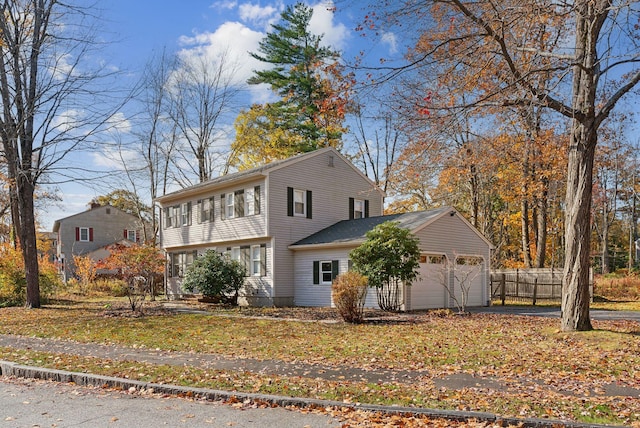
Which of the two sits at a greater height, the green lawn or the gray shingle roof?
the gray shingle roof

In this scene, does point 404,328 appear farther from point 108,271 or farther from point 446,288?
point 108,271

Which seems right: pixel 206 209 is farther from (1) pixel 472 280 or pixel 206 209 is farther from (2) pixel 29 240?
(1) pixel 472 280

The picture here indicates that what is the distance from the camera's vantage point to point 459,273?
2166 centimetres

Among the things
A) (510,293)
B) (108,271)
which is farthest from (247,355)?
(108,271)

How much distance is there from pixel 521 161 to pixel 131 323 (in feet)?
68.0

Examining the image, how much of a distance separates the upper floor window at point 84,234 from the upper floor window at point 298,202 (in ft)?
106

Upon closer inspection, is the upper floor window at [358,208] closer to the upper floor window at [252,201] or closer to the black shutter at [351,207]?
the black shutter at [351,207]

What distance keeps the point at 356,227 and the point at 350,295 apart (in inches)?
312

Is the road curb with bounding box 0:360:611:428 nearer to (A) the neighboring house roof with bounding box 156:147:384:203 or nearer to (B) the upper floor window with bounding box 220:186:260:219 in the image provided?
(A) the neighboring house roof with bounding box 156:147:384:203

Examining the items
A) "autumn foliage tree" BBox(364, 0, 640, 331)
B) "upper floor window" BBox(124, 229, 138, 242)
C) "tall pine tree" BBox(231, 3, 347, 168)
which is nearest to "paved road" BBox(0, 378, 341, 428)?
"autumn foliage tree" BBox(364, 0, 640, 331)

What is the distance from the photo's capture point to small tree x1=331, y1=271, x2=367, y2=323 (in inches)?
591

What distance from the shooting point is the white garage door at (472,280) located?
71.4 feet

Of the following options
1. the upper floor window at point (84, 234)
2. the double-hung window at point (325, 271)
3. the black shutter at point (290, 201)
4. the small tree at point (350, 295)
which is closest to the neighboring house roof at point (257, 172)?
the black shutter at point (290, 201)

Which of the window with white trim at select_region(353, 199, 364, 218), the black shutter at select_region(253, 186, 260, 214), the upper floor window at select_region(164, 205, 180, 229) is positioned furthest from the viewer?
the upper floor window at select_region(164, 205, 180, 229)
